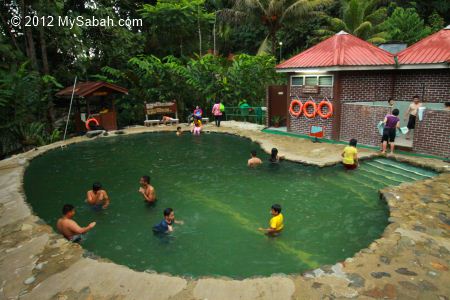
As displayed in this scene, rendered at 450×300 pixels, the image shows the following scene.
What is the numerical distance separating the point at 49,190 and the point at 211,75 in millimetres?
14292

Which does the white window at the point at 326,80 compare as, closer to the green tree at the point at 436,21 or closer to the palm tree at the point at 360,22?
the palm tree at the point at 360,22

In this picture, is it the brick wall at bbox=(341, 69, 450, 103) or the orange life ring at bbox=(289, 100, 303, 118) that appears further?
the orange life ring at bbox=(289, 100, 303, 118)

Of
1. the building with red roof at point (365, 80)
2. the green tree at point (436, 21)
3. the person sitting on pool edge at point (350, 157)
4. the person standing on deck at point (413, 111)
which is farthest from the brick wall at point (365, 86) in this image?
Answer: the green tree at point (436, 21)

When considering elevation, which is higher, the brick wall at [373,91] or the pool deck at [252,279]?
the brick wall at [373,91]

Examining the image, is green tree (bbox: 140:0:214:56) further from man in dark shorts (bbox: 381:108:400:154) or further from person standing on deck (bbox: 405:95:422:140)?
man in dark shorts (bbox: 381:108:400:154)

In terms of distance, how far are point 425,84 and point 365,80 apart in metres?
2.45

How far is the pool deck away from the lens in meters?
5.21

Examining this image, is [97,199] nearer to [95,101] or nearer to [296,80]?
[296,80]

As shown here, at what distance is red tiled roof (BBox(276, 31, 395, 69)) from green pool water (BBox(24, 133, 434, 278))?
4794mm

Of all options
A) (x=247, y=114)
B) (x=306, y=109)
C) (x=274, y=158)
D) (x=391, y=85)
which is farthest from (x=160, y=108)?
→ (x=391, y=85)

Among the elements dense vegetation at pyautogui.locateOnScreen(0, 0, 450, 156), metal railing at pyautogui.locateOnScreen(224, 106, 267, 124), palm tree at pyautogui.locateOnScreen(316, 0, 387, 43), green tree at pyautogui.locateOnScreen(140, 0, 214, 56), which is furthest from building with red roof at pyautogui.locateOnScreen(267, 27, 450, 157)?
palm tree at pyautogui.locateOnScreen(316, 0, 387, 43)

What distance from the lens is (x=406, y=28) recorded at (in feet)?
97.2

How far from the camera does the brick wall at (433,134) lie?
11617 mm

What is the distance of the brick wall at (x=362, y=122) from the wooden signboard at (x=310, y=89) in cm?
150
